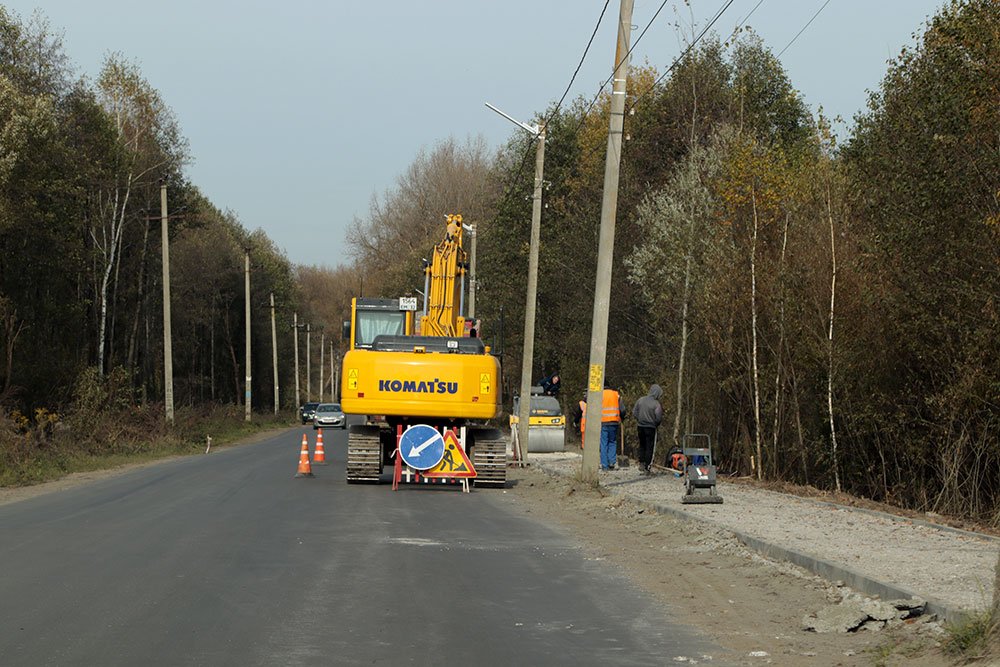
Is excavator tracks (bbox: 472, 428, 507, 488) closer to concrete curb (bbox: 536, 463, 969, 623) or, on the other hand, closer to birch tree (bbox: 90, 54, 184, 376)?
concrete curb (bbox: 536, 463, 969, 623)

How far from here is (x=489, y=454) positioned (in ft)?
70.7

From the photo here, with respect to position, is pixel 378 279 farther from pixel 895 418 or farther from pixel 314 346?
pixel 895 418

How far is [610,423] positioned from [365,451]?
6.08m

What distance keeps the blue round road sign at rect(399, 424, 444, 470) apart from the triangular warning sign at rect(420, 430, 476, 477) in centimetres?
21

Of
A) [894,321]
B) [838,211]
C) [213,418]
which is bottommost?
[213,418]

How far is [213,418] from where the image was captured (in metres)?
56.9

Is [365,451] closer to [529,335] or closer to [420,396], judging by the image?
[420,396]

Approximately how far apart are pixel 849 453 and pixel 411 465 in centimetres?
838

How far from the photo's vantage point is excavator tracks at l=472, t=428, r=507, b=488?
70.6ft

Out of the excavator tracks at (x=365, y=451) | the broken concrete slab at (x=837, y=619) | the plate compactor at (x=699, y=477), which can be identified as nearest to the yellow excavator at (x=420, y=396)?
the excavator tracks at (x=365, y=451)

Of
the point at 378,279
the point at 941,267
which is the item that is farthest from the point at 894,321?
the point at 378,279

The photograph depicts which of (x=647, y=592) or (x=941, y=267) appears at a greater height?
(x=941, y=267)

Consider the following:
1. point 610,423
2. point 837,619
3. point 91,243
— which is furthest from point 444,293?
point 91,243

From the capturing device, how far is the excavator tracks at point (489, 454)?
21.5 meters
